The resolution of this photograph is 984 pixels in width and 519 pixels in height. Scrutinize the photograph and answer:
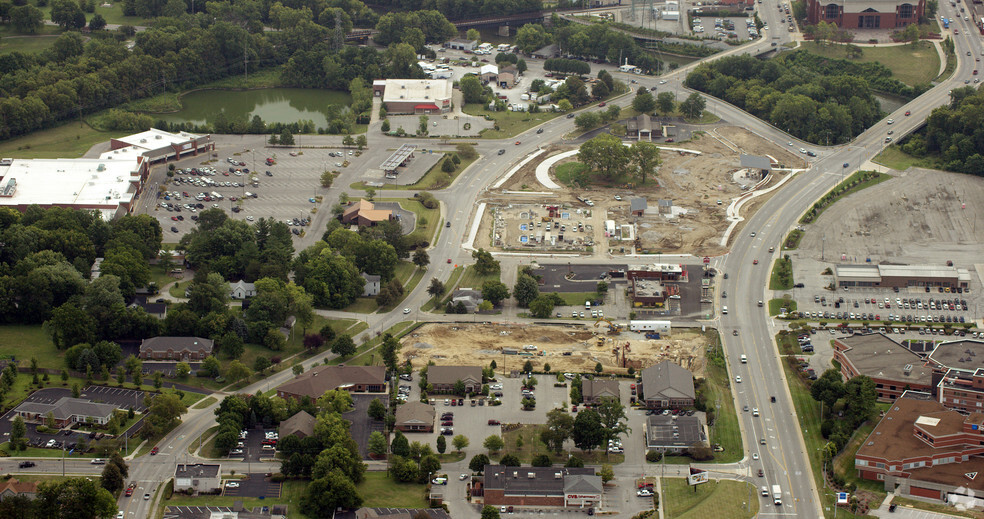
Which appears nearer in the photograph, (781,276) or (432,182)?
(781,276)

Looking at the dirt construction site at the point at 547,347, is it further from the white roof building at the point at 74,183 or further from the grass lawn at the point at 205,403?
the white roof building at the point at 74,183

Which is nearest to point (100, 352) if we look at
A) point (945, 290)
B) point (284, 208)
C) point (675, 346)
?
point (284, 208)

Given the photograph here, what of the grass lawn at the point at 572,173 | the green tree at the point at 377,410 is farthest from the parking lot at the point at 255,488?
the grass lawn at the point at 572,173

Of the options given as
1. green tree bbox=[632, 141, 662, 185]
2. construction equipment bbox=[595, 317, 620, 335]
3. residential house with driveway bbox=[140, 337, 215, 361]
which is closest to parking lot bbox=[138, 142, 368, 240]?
residential house with driveway bbox=[140, 337, 215, 361]

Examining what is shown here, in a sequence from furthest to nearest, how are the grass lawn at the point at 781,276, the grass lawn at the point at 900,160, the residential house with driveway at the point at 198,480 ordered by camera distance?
the grass lawn at the point at 900,160
the grass lawn at the point at 781,276
the residential house with driveway at the point at 198,480

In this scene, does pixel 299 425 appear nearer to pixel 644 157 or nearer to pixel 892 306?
pixel 892 306

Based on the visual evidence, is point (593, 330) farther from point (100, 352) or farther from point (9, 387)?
point (9, 387)

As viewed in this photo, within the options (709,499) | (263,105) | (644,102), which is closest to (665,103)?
(644,102)
